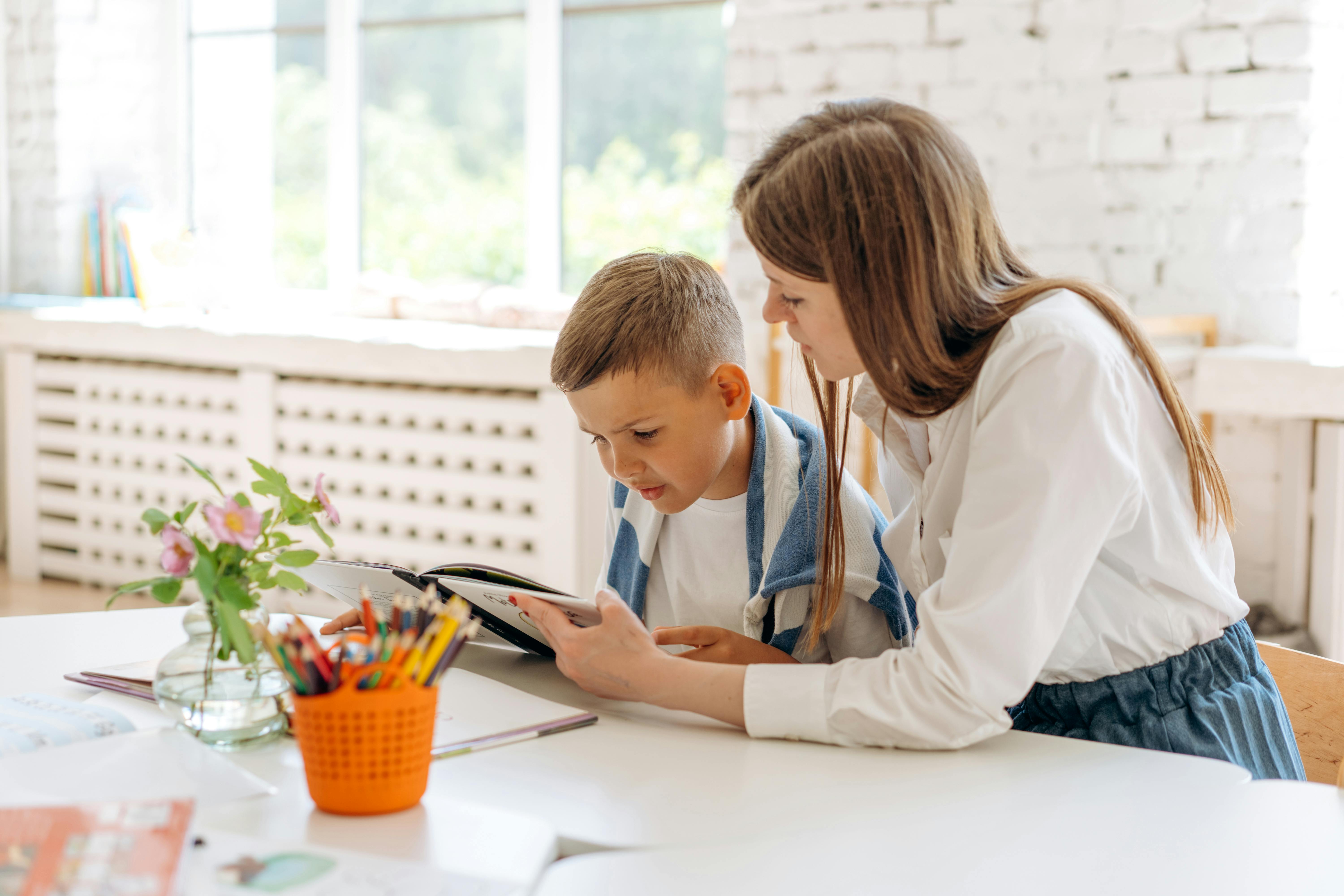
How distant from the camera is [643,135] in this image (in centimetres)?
324

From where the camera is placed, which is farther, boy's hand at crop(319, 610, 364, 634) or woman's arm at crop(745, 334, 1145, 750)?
boy's hand at crop(319, 610, 364, 634)

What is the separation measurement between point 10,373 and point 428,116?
4.50 ft

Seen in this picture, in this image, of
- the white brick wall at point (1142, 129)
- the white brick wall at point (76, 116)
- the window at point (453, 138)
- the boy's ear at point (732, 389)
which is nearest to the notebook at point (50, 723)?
the boy's ear at point (732, 389)

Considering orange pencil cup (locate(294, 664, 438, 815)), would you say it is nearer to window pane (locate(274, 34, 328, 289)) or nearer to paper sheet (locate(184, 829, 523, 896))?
paper sheet (locate(184, 829, 523, 896))

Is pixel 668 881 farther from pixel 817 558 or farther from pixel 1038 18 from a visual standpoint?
pixel 1038 18

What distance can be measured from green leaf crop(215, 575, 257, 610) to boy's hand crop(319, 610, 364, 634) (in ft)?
1.10

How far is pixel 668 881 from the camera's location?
691 millimetres

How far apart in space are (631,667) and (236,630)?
30 centimetres

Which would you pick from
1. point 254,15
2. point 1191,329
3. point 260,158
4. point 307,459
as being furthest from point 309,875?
point 254,15

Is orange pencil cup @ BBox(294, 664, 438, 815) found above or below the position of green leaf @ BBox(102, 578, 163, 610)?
below

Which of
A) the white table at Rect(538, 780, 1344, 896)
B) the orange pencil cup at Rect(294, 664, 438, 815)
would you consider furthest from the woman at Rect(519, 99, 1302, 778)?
the orange pencil cup at Rect(294, 664, 438, 815)

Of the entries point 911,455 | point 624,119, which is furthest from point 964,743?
point 624,119

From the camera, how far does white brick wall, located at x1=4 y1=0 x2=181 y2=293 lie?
365 cm

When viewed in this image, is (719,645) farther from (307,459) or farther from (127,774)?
(307,459)
